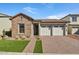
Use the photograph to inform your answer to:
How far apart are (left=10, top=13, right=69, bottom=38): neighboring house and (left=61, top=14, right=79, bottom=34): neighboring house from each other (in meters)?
1.74

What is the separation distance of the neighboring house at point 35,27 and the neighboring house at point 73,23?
1743 millimetres

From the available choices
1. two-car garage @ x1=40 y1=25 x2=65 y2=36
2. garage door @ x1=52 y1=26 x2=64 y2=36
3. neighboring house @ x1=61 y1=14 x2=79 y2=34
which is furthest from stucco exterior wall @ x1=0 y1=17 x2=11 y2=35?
neighboring house @ x1=61 y1=14 x2=79 y2=34

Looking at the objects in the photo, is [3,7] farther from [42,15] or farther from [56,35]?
[56,35]

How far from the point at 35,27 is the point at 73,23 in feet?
22.2

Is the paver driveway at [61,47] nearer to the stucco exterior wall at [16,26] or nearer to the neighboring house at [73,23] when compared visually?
the stucco exterior wall at [16,26]

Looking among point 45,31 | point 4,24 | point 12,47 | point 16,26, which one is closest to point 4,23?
point 4,24

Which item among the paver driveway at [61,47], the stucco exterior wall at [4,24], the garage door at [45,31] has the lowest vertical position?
the paver driveway at [61,47]

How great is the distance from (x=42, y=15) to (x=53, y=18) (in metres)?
2.11

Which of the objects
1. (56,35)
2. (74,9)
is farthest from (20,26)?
(74,9)

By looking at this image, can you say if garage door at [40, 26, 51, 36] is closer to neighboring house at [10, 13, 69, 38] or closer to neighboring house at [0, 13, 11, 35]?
neighboring house at [10, 13, 69, 38]

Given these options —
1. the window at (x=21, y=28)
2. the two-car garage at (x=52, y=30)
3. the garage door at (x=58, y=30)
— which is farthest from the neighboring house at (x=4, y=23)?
the garage door at (x=58, y=30)

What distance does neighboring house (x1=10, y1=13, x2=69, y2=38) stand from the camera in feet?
106

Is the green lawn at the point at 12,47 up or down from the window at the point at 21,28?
down

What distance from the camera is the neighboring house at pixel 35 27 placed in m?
32.4
